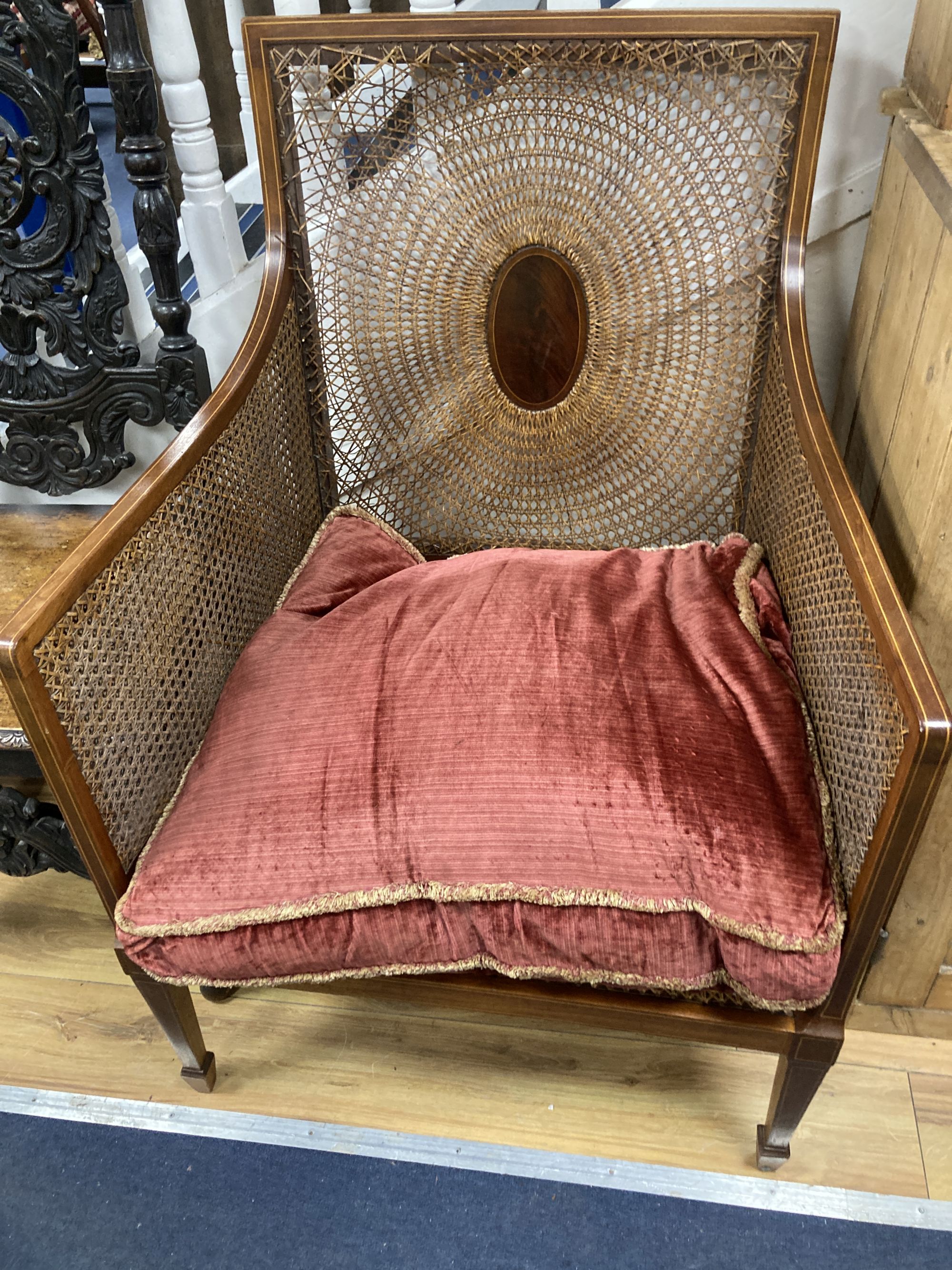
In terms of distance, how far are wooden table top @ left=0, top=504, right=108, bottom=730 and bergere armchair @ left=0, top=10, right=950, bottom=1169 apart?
1.28ft

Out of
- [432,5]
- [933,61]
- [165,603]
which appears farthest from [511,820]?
[432,5]

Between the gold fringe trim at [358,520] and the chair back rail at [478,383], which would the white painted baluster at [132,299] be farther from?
the gold fringe trim at [358,520]

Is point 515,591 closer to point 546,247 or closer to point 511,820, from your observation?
point 511,820

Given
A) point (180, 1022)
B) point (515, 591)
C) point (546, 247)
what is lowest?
point (180, 1022)

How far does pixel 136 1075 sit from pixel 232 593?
24.2 inches

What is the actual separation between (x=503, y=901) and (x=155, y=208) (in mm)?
937

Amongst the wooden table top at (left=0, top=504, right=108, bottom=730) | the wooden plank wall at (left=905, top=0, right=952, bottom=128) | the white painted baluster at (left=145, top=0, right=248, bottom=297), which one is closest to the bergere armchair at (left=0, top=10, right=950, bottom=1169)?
the wooden plank wall at (left=905, top=0, right=952, bottom=128)

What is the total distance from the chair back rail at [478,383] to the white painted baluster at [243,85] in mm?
433

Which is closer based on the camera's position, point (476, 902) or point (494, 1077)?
point (476, 902)

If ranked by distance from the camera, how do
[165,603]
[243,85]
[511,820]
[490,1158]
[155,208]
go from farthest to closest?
[243,85] → [155,208] → [490,1158] → [165,603] → [511,820]

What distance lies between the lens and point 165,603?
98 cm

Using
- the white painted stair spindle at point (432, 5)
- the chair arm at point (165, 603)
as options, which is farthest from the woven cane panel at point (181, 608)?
the white painted stair spindle at point (432, 5)

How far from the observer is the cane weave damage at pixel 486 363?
989mm

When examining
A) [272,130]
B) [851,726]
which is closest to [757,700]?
[851,726]
